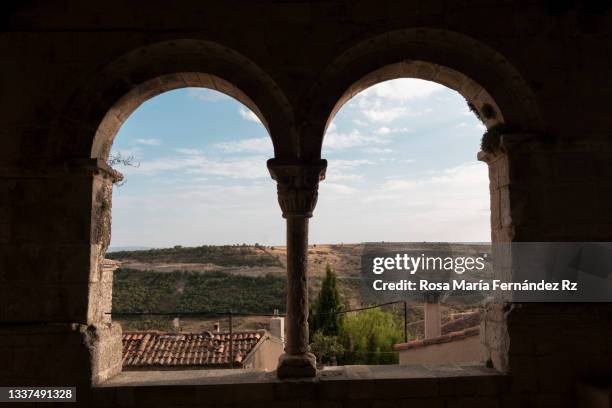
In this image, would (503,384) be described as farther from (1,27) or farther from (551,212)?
(1,27)

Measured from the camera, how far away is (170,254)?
38344 millimetres

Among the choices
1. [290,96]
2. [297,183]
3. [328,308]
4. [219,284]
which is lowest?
[328,308]

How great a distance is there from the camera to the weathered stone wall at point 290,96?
3.38 meters

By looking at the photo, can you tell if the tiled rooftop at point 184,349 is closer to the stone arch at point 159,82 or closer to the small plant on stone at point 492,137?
the stone arch at point 159,82

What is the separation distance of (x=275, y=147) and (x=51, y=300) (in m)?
2.07

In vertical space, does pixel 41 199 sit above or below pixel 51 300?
above

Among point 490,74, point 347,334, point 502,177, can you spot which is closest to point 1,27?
point 490,74

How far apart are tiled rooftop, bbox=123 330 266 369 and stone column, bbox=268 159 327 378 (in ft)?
22.1

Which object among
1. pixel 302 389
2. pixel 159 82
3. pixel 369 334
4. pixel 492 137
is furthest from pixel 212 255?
pixel 492 137

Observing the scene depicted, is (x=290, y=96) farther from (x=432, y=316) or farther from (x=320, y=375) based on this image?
(x=432, y=316)

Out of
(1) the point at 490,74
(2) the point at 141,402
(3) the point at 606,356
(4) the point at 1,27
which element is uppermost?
(4) the point at 1,27

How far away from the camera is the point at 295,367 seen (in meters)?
3.33

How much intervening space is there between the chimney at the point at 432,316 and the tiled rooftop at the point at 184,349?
13.7ft

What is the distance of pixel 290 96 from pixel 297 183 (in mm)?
704
